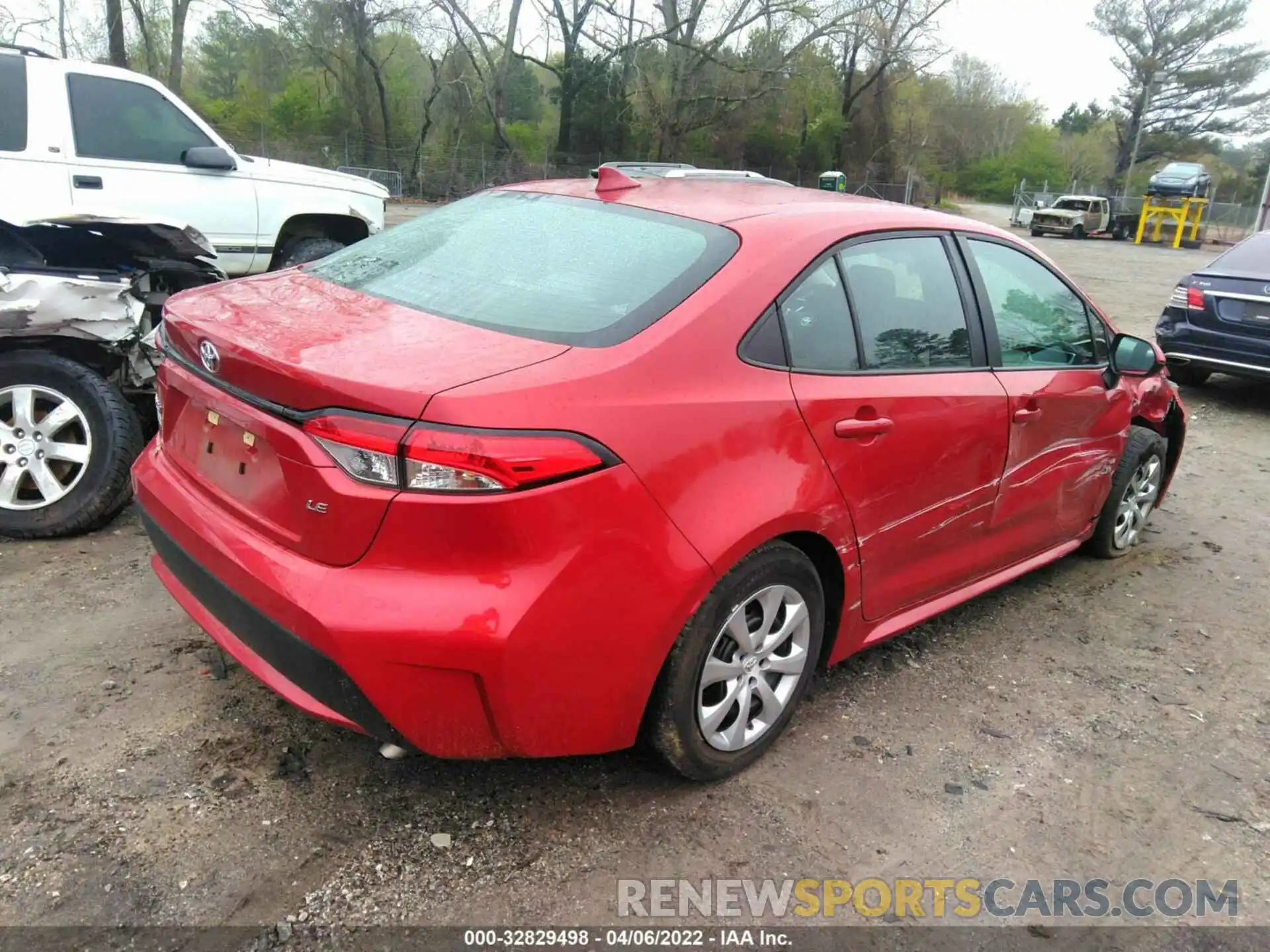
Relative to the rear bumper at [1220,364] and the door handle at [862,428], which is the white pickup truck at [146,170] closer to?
the door handle at [862,428]

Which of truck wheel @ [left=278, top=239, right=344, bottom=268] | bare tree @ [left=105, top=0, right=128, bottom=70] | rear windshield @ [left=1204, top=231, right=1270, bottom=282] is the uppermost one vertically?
bare tree @ [left=105, top=0, right=128, bottom=70]

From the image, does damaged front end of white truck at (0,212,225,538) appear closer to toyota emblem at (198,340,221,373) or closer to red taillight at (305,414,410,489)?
toyota emblem at (198,340,221,373)

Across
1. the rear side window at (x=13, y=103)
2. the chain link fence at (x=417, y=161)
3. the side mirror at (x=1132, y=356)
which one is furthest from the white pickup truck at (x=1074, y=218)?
the rear side window at (x=13, y=103)

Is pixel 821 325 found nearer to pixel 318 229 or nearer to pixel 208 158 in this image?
pixel 208 158

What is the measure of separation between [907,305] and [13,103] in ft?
20.3

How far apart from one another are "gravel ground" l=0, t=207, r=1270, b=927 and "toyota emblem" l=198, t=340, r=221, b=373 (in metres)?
1.10

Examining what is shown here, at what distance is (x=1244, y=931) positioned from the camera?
2.40m

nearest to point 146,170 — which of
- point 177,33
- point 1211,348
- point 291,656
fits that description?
point 291,656

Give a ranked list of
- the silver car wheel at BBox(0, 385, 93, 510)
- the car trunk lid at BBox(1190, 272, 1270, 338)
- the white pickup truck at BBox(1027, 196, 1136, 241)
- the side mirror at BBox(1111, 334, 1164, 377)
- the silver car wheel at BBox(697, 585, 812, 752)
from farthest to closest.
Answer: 1. the white pickup truck at BBox(1027, 196, 1136, 241)
2. the car trunk lid at BBox(1190, 272, 1270, 338)
3. the side mirror at BBox(1111, 334, 1164, 377)
4. the silver car wheel at BBox(0, 385, 93, 510)
5. the silver car wheel at BBox(697, 585, 812, 752)

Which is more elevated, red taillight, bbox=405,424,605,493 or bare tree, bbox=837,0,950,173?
bare tree, bbox=837,0,950,173

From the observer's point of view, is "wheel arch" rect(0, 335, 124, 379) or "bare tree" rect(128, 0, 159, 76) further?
"bare tree" rect(128, 0, 159, 76)

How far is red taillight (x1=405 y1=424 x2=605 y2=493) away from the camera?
79.4 inches

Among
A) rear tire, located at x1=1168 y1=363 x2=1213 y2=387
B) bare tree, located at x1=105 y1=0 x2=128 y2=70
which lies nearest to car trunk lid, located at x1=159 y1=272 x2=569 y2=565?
rear tire, located at x1=1168 y1=363 x2=1213 y2=387

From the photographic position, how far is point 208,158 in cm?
690
